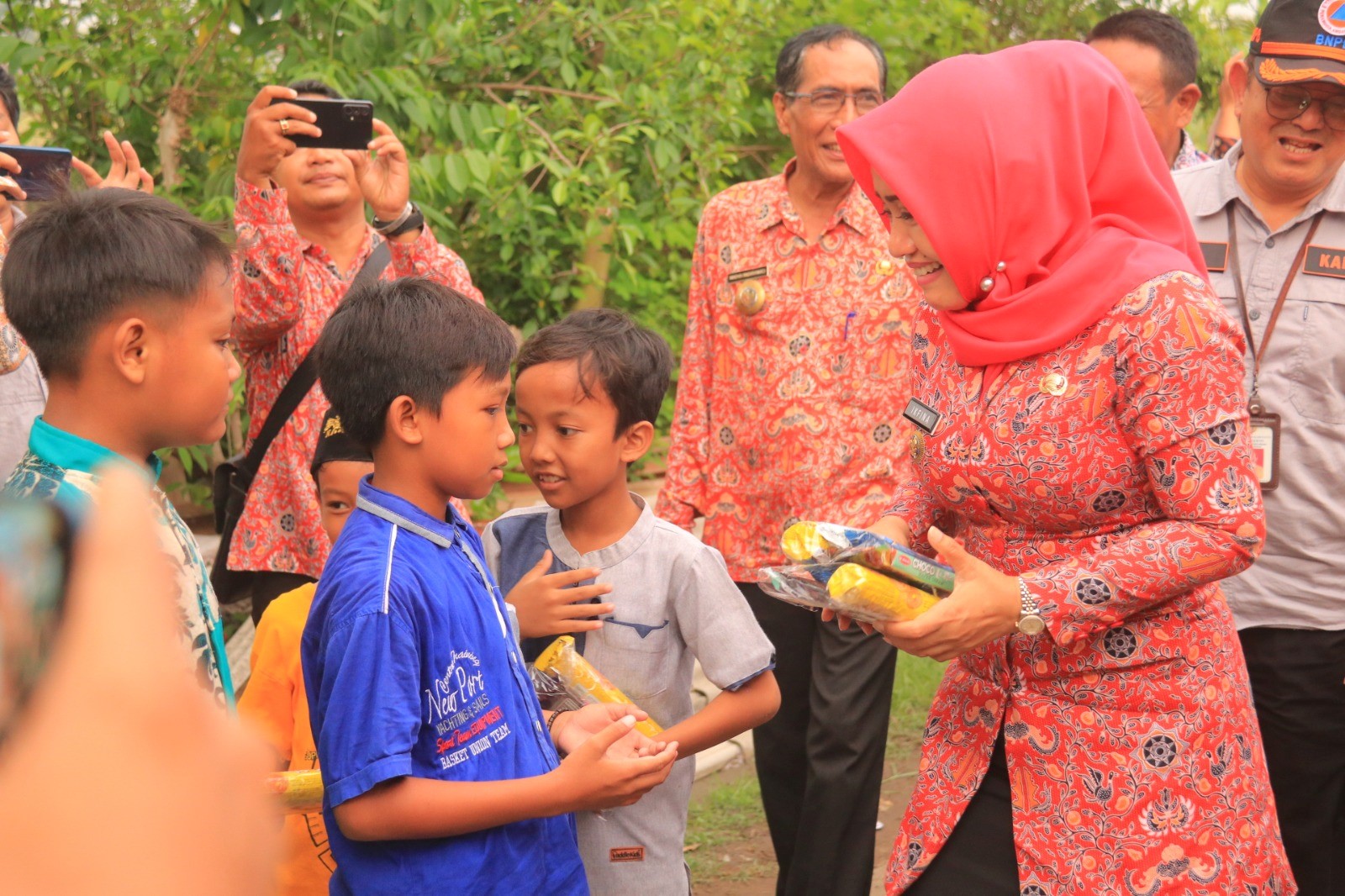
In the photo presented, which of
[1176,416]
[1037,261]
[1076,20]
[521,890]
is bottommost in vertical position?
[1076,20]

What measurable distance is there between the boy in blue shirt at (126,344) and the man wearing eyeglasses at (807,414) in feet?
6.67

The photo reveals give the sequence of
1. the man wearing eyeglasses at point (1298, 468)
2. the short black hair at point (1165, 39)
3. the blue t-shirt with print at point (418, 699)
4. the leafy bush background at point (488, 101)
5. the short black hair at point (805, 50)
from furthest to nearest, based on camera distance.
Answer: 1. the leafy bush background at point (488, 101)
2. the short black hair at point (1165, 39)
3. the short black hair at point (805, 50)
4. the man wearing eyeglasses at point (1298, 468)
5. the blue t-shirt with print at point (418, 699)

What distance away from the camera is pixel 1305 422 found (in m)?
3.27

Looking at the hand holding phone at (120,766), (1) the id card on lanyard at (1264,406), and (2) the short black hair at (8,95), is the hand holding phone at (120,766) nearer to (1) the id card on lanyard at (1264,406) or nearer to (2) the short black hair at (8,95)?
(1) the id card on lanyard at (1264,406)

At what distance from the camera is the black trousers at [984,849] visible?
244 cm

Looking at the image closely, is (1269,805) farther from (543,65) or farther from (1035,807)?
(543,65)

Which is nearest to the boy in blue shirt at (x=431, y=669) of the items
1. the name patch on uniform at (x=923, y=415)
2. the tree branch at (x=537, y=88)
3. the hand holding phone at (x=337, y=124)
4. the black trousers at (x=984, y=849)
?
the black trousers at (x=984, y=849)

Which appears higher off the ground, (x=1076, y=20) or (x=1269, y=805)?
(x=1269, y=805)

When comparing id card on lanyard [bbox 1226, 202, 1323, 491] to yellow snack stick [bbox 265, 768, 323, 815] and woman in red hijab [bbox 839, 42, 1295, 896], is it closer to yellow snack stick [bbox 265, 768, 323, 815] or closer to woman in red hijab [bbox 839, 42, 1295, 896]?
woman in red hijab [bbox 839, 42, 1295, 896]

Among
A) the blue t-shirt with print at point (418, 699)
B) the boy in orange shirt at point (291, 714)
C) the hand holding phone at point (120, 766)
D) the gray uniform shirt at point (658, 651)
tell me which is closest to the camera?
the hand holding phone at point (120, 766)

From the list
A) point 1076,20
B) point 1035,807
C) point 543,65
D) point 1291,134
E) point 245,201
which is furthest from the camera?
point 1076,20

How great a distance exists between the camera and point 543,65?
5773mm

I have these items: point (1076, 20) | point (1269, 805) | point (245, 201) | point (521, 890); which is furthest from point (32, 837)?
point (1076, 20)

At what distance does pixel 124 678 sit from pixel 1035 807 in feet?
6.60
